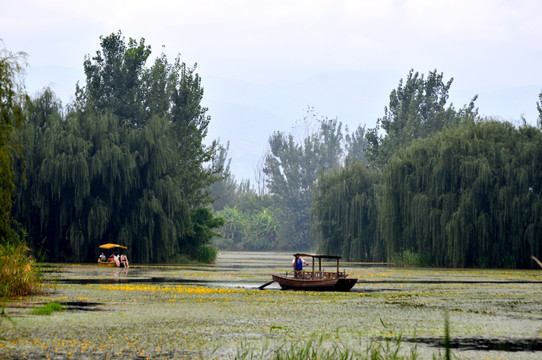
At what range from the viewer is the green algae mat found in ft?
38.5

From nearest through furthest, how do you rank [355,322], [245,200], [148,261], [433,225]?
[355,322]
[433,225]
[148,261]
[245,200]

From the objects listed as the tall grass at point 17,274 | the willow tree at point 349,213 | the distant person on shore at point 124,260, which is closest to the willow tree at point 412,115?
the willow tree at point 349,213

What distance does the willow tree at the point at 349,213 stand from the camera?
59000 mm

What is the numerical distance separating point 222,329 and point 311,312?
4075mm

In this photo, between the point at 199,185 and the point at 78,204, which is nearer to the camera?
the point at 78,204

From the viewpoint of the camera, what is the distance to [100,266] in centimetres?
4172

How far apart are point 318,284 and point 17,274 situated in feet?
34.4

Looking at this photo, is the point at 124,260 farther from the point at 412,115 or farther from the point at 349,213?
the point at 412,115

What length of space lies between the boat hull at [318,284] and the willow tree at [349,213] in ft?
102

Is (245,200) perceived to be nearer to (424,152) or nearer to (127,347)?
(424,152)

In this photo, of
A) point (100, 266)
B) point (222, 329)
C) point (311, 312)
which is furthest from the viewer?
point (100, 266)

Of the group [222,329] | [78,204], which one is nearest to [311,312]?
[222,329]

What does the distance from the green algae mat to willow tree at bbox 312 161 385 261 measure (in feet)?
104

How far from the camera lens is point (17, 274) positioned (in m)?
19.9
